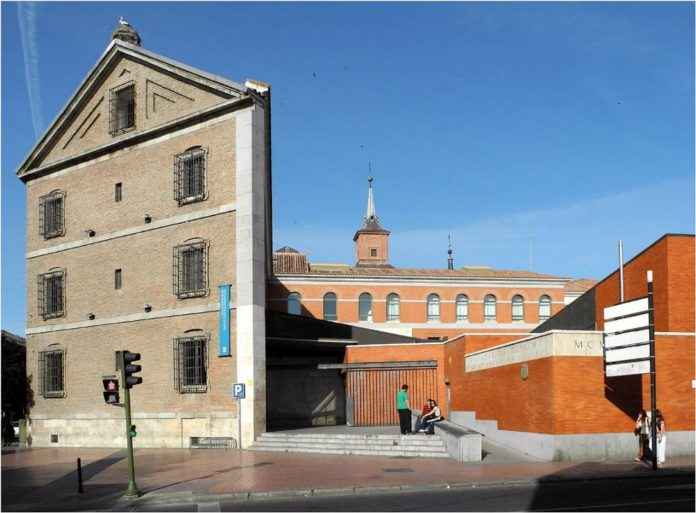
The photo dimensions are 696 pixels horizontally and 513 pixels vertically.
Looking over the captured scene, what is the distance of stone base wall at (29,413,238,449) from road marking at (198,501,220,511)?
14.1 metres

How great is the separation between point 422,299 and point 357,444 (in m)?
39.4

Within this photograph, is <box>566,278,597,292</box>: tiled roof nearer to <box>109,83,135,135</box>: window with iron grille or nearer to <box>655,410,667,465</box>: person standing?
<box>109,83,135,135</box>: window with iron grille

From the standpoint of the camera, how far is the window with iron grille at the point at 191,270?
34.0m

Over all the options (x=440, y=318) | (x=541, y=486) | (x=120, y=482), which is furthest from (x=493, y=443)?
(x=440, y=318)

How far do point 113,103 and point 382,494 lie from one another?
87.8 feet

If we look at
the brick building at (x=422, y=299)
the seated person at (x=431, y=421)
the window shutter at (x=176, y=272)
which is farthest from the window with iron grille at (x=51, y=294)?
the brick building at (x=422, y=299)

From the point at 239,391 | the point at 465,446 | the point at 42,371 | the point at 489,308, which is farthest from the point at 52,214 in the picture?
the point at 489,308

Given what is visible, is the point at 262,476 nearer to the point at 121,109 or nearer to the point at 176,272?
the point at 176,272

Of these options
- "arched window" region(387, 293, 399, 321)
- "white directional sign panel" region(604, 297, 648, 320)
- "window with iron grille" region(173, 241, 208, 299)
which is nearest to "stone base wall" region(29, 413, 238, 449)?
"window with iron grille" region(173, 241, 208, 299)

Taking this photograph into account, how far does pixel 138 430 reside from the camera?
35.5 metres

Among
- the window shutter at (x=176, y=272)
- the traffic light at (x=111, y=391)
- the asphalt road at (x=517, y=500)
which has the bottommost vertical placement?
the asphalt road at (x=517, y=500)

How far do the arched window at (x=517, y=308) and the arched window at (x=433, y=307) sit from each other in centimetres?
634

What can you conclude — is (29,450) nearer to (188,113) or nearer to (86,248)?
(86,248)

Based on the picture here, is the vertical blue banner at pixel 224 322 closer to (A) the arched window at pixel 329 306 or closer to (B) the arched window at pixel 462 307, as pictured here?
(A) the arched window at pixel 329 306
